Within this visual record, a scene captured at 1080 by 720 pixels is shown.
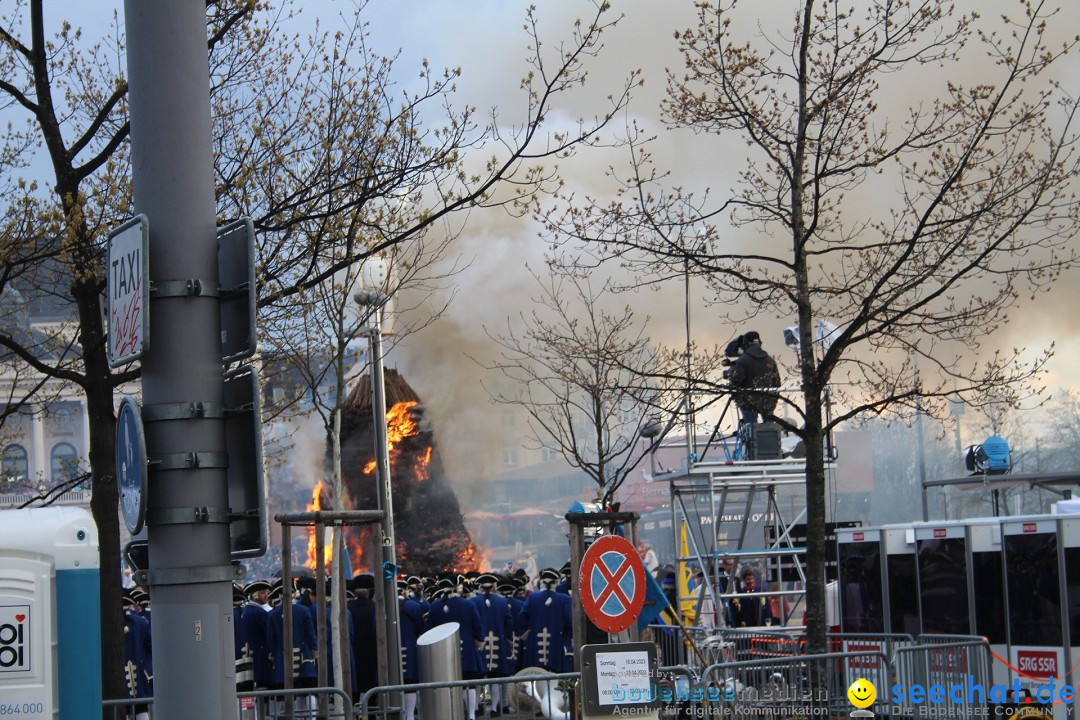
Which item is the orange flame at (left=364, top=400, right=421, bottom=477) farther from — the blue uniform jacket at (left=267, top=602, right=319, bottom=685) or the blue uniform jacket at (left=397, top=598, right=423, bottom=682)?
the blue uniform jacket at (left=267, top=602, right=319, bottom=685)

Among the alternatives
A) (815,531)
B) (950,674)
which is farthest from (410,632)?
(950,674)

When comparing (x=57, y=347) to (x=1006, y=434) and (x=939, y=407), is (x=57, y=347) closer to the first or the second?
(x=939, y=407)

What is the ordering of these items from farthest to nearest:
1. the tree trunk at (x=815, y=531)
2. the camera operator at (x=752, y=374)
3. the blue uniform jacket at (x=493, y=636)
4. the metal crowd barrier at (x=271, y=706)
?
the blue uniform jacket at (x=493, y=636), the camera operator at (x=752, y=374), the tree trunk at (x=815, y=531), the metal crowd barrier at (x=271, y=706)

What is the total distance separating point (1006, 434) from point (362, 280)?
25366 mm

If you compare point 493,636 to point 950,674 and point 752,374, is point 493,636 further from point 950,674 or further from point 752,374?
point 950,674

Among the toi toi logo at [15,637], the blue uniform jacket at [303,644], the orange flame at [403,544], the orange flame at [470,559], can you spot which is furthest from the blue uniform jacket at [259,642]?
the orange flame at [470,559]

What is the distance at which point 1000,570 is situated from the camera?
14570 millimetres

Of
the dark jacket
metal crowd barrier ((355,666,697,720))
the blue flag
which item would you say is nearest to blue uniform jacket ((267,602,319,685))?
metal crowd barrier ((355,666,697,720))

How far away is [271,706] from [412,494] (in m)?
30.9

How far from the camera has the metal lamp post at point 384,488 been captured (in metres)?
15.8

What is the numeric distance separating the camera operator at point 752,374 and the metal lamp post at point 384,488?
4273 mm

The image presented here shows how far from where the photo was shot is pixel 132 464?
4727 mm

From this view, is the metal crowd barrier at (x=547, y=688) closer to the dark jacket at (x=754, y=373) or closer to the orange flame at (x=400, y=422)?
the dark jacket at (x=754, y=373)

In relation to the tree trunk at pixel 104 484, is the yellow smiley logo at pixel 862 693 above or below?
below
